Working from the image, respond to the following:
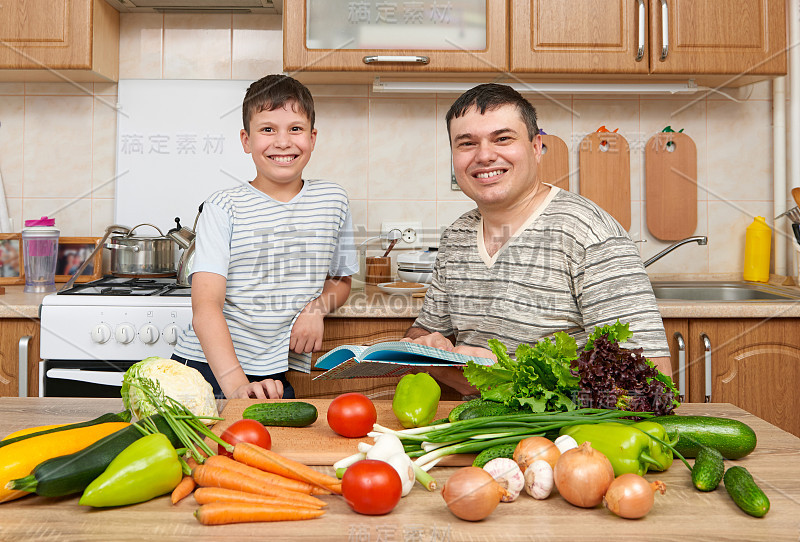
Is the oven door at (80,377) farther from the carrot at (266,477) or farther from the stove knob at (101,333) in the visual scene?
the carrot at (266,477)

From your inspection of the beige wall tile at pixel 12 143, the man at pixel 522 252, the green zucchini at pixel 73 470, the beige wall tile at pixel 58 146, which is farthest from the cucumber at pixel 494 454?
the beige wall tile at pixel 12 143

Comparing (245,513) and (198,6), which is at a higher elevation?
(198,6)

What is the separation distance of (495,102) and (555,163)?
119 cm

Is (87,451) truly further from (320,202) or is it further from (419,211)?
(419,211)

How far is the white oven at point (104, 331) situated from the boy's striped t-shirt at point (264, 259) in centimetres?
21

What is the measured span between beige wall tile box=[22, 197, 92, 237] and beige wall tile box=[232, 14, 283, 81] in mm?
760

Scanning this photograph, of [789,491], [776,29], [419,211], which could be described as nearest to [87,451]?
[789,491]

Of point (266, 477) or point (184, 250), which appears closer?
point (266, 477)

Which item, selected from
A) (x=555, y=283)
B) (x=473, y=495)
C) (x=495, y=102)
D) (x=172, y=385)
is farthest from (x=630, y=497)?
(x=495, y=102)

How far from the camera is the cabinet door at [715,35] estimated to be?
2223 millimetres

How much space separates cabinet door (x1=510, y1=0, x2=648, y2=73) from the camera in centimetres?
222

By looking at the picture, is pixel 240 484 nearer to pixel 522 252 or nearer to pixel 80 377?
pixel 522 252

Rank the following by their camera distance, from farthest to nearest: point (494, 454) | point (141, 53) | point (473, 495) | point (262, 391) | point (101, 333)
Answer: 1. point (141, 53)
2. point (101, 333)
3. point (262, 391)
4. point (494, 454)
5. point (473, 495)

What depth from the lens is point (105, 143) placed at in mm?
2557
